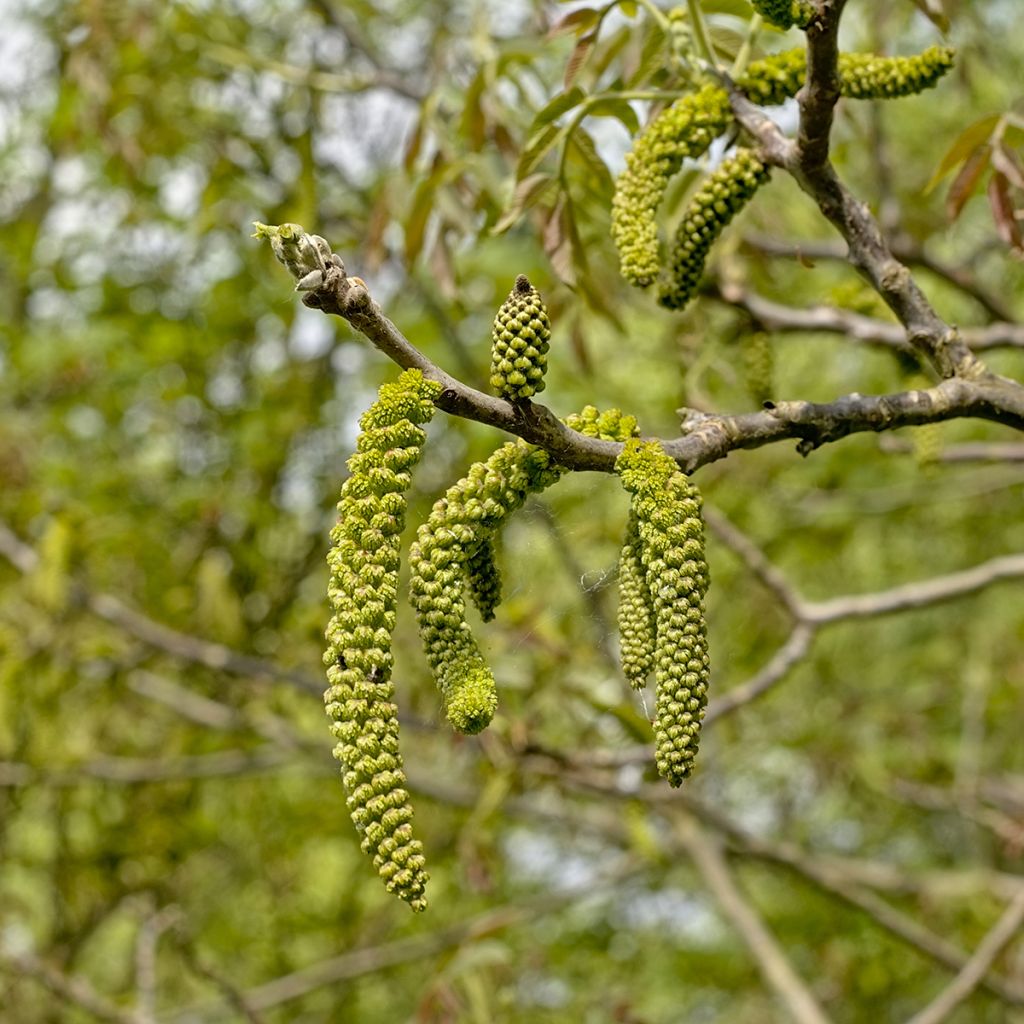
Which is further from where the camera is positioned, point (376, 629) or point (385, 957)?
point (385, 957)

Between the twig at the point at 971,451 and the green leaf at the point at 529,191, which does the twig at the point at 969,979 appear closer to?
the twig at the point at 971,451

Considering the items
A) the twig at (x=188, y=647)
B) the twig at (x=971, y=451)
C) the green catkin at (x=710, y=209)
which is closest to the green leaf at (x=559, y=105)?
the green catkin at (x=710, y=209)

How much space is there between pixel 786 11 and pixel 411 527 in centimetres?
212

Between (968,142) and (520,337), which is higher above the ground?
(968,142)

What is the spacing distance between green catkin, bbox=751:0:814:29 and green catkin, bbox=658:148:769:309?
0.23 m

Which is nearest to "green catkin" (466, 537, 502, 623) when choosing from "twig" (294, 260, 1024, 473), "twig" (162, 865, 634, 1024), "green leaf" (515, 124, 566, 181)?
"twig" (294, 260, 1024, 473)

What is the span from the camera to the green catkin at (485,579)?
1372 mm

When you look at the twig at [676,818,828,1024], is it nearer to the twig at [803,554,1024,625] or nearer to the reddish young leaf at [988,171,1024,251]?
the twig at [803,554,1024,625]

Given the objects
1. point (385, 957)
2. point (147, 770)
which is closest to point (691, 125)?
point (385, 957)

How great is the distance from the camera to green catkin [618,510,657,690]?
4.48 ft

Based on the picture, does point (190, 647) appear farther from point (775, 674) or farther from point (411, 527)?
point (775, 674)

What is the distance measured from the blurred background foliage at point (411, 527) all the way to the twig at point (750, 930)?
5 cm

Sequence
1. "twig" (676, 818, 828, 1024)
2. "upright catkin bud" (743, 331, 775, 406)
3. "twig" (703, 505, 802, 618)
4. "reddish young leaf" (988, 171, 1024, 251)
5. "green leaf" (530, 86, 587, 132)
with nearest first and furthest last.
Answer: "green leaf" (530, 86, 587, 132), "reddish young leaf" (988, 171, 1024, 251), "upright catkin bud" (743, 331, 775, 406), "twig" (703, 505, 802, 618), "twig" (676, 818, 828, 1024)

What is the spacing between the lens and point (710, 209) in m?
1.70
